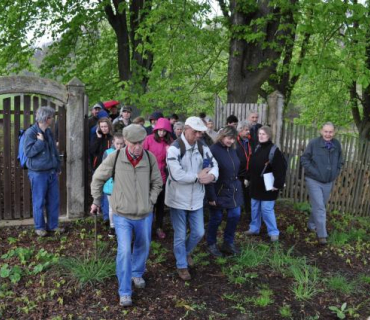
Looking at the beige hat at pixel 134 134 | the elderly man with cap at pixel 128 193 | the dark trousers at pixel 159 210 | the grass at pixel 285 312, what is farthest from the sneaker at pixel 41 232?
the grass at pixel 285 312

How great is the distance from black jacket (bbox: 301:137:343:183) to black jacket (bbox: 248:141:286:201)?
683 mm

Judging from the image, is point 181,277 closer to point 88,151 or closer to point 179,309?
point 179,309

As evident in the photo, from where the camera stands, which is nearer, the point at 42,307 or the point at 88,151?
the point at 42,307

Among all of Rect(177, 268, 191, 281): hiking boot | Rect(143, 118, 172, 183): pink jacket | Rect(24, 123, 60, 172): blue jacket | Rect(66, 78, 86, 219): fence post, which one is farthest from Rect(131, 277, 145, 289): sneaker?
Rect(66, 78, 86, 219): fence post

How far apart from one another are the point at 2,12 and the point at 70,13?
72.7 inches

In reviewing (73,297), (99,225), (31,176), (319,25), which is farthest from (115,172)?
(319,25)

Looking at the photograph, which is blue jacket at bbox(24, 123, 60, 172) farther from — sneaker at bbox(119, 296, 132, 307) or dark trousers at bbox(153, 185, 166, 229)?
sneaker at bbox(119, 296, 132, 307)

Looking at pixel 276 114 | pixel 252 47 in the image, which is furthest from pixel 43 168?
pixel 252 47

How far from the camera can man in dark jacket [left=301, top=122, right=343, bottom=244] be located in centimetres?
639

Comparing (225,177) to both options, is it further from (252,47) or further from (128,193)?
(252,47)

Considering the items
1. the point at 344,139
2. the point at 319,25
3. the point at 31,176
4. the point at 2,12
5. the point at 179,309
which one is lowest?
the point at 179,309

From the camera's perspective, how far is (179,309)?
4.34 metres

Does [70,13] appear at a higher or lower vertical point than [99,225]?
higher

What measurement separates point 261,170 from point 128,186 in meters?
2.74
